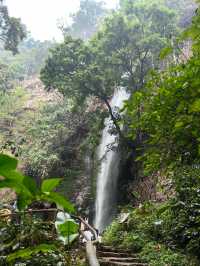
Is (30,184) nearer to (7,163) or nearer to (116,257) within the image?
(7,163)

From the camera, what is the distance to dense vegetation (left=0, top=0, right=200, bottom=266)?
10.5ft

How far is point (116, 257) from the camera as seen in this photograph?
7.22 m

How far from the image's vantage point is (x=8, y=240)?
3109 millimetres

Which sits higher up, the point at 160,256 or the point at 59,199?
the point at 59,199

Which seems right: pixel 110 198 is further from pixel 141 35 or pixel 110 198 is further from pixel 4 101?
pixel 4 101

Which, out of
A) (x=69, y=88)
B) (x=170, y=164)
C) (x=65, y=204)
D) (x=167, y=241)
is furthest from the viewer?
(x=69, y=88)

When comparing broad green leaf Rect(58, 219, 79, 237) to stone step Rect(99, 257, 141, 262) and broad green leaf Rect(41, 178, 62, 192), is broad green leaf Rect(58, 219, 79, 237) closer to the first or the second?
broad green leaf Rect(41, 178, 62, 192)

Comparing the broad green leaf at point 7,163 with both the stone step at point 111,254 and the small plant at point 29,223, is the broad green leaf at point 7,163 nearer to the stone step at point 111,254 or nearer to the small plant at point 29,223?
the small plant at point 29,223

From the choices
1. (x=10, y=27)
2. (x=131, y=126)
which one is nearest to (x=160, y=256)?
(x=131, y=126)

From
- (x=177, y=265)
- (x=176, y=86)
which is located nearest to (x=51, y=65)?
(x=177, y=265)

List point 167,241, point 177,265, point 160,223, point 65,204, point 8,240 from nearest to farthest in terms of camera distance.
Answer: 1. point 65,204
2. point 8,240
3. point 177,265
4. point 167,241
5. point 160,223

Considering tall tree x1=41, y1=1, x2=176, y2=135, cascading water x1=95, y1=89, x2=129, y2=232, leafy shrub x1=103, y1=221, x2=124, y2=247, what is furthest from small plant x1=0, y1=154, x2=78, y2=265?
cascading water x1=95, y1=89, x2=129, y2=232

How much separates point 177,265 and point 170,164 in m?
2.40

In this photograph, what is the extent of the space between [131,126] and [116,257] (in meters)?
3.97
